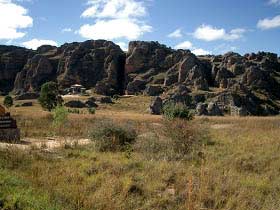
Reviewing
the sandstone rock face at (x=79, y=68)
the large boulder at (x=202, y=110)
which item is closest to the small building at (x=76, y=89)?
the sandstone rock face at (x=79, y=68)

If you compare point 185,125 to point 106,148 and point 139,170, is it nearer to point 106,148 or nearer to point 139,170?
point 106,148

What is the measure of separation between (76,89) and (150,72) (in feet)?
83.0

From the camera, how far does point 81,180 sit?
8555mm

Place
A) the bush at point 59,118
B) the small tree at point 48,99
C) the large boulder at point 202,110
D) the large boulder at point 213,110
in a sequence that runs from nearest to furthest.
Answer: the bush at point 59,118, the small tree at point 48,99, the large boulder at point 202,110, the large boulder at point 213,110

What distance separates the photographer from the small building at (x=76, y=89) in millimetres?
123656

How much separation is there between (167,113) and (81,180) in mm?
15478

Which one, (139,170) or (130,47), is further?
(130,47)

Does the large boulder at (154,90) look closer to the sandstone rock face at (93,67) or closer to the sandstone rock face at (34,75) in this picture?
the sandstone rock face at (93,67)

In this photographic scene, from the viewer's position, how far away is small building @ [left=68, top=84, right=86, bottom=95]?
Result: 406 feet

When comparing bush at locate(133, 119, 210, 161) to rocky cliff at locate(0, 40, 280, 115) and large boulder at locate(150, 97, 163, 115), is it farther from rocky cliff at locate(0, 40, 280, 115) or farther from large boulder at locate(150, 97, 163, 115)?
rocky cliff at locate(0, 40, 280, 115)

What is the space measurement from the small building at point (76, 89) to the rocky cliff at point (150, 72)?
4.81m

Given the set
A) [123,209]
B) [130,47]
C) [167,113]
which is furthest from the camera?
[130,47]

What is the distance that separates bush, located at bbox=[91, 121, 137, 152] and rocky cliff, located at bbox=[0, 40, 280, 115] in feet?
256

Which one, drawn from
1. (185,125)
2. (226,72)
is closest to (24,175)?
(185,125)
